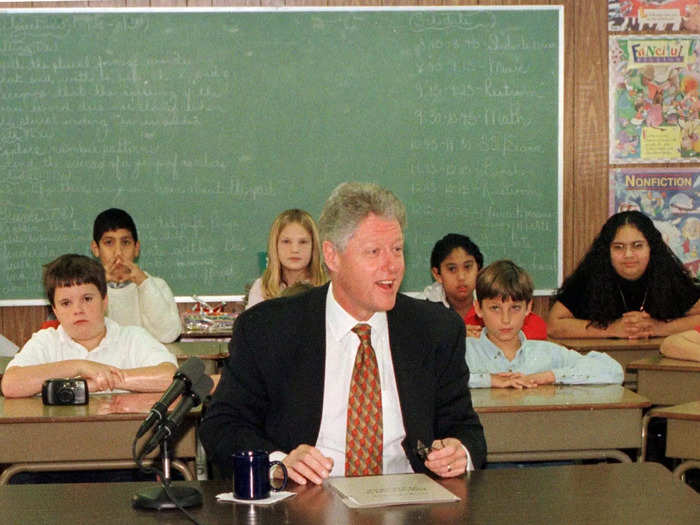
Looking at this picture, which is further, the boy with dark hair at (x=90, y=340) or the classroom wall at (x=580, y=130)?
the classroom wall at (x=580, y=130)

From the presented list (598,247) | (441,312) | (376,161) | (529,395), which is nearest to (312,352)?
(441,312)

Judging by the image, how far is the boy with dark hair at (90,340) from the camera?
3.75m

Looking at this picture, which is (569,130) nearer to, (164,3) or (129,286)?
(164,3)

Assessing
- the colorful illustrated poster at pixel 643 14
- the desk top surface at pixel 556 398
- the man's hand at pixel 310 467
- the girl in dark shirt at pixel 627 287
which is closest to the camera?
the man's hand at pixel 310 467

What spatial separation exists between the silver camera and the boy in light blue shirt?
143 cm

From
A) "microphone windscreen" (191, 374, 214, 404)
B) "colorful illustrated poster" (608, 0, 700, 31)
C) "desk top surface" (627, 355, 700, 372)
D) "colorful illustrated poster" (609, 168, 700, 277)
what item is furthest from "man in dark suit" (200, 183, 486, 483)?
"colorful illustrated poster" (608, 0, 700, 31)

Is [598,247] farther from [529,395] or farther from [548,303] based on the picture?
[529,395]

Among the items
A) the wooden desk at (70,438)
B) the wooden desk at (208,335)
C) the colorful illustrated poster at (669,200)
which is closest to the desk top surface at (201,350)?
the wooden desk at (208,335)

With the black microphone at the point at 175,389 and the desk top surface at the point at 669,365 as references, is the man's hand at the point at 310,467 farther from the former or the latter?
the desk top surface at the point at 669,365

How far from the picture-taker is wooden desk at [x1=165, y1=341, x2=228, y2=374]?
4.54 meters

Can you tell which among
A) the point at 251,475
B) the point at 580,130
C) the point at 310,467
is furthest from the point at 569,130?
the point at 251,475

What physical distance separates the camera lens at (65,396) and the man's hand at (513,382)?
151 centimetres

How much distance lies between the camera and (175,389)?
6.15 ft

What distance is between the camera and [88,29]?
606 cm
